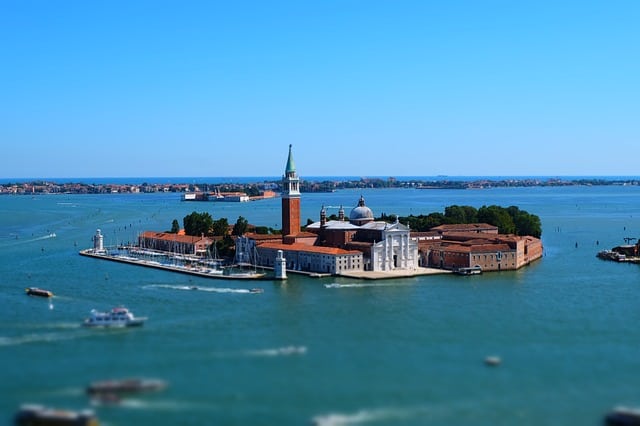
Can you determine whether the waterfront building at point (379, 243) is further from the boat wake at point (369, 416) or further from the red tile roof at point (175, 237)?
the boat wake at point (369, 416)

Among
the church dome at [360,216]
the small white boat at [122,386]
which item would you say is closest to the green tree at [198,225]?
the church dome at [360,216]

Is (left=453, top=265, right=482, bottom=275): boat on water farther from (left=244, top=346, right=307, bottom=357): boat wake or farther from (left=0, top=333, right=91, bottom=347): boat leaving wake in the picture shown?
(left=0, top=333, right=91, bottom=347): boat leaving wake

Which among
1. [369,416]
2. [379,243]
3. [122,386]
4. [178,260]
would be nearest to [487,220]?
[379,243]

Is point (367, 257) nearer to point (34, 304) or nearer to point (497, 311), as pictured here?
point (497, 311)

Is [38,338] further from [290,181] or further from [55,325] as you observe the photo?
[290,181]

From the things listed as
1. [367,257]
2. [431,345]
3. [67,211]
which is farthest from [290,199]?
[67,211]

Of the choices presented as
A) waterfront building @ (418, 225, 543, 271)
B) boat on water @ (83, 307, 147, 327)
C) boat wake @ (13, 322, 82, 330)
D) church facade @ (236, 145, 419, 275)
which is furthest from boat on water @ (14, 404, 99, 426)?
waterfront building @ (418, 225, 543, 271)

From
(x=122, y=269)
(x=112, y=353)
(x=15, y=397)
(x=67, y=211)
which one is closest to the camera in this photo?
(x=15, y=397)
